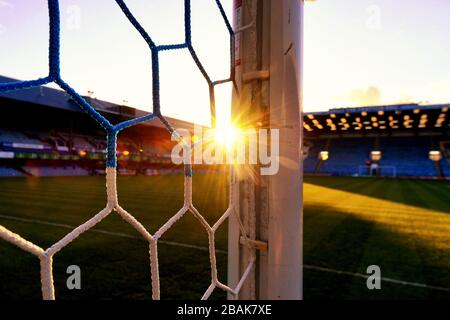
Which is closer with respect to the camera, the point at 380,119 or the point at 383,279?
the point at 383,279

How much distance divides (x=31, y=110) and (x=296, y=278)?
17435 millimetres

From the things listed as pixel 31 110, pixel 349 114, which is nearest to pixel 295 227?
pixel 31 110

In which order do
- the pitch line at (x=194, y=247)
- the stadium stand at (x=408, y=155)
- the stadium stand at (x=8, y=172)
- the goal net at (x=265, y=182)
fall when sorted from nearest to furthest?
the goal net at (x=265, y=182) → the pitch line at (x=194, y=247) → the stadium stand at (x=8, y=172) → the stadium stand at (x=408, y=155)

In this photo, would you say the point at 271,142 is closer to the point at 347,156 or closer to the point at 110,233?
the point at 110,233

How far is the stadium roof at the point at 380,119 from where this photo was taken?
1706 cm

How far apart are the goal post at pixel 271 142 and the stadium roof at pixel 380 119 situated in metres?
18.9

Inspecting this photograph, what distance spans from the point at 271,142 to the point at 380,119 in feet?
70.0

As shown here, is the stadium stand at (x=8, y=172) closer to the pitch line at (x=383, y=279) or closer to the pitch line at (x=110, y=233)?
the pitch line at (x=110, y=233)

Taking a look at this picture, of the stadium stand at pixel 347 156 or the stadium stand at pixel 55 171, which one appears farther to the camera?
the stadium stand at pixel 347 156

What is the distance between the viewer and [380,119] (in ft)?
63.8

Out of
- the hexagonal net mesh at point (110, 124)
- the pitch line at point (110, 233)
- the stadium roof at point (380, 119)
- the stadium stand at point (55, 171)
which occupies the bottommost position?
the stadium stand at point (55, 171)

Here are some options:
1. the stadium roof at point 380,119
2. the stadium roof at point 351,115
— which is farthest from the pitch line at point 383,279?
the stadium roof at point 380,119

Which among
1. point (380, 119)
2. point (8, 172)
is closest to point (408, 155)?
point (380, 119)

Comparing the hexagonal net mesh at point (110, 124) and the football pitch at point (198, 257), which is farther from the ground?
the hexagonal net mesh at point (110, 124)
